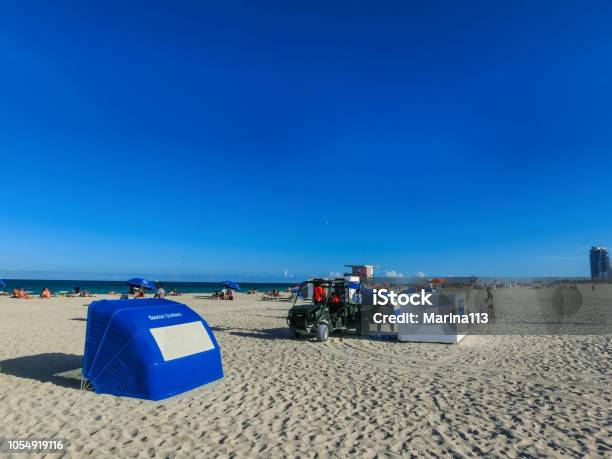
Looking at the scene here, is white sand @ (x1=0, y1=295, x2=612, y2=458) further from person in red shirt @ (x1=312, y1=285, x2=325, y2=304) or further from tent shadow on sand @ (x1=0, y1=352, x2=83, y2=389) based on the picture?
person in red shirt @ (x1=312, y1=285, x2=325, y2=304)

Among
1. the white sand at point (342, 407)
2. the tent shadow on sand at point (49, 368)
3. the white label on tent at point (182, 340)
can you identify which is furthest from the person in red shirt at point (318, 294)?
the tent shadow on sand at point (49, 368)

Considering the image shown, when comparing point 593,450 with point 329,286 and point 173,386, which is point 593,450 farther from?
point 329,286

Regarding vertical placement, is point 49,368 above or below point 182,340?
below

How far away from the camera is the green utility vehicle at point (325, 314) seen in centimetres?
1275

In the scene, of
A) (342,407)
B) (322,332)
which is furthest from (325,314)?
(342,407)

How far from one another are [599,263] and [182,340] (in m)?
185

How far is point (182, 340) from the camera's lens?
7.52 m

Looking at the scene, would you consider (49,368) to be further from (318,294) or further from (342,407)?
(318,294)

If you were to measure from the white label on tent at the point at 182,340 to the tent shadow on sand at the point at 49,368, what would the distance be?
1.98 meters

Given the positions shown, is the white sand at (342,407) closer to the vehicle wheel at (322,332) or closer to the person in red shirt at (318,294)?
the vehicle wheel at (322,332)

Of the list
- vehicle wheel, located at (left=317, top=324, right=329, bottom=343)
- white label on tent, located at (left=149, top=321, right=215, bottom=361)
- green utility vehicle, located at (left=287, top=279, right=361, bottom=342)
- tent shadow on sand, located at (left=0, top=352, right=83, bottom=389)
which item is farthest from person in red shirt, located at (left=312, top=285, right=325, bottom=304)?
tent shadow on sand, located at (left=0, top=352, right=83, bottom=389)

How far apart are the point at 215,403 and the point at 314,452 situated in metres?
2.42

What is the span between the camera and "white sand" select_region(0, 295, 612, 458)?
5008 millimetres

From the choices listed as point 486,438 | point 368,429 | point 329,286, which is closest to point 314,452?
point 368,429
